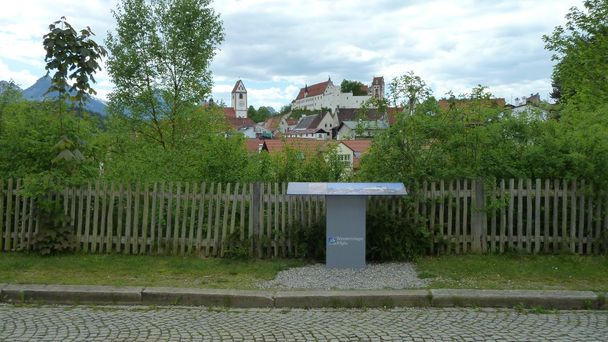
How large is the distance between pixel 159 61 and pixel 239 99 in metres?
160

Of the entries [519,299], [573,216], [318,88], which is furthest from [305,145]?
[318,88]

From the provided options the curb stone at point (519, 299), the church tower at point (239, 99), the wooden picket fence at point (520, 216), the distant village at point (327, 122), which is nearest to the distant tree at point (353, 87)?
the distant village at point (327, 122)

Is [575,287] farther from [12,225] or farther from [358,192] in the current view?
[12,225]

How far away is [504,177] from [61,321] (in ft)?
23.6

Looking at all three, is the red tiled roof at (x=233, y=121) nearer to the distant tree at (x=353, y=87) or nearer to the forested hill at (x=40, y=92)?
the forested hill at (x=40, y=92)

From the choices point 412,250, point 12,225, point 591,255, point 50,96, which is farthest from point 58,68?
point 591,255

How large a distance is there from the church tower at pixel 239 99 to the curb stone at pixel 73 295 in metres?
172

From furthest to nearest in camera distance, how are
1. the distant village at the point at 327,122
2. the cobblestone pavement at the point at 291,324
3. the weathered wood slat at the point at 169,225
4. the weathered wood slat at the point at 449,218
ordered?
1. the distant village at the point at 327,122
2. the weathered wood slat at the point at 169,225
3. the weathered wood slat at the point at 449,218
4. the cobblestone pavement at the point at 291,324

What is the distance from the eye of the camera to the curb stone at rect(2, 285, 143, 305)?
698cm

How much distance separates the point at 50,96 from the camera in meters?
10.8

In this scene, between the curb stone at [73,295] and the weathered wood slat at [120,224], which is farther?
the weathered wood slat at [120,224]

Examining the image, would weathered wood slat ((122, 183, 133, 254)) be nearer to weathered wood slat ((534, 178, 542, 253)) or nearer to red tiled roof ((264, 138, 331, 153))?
red tiled roof ((264, 138, 331, 153))

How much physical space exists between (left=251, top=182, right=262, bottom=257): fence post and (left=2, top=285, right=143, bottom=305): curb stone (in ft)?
7.96

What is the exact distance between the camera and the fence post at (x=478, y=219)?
355 inches
